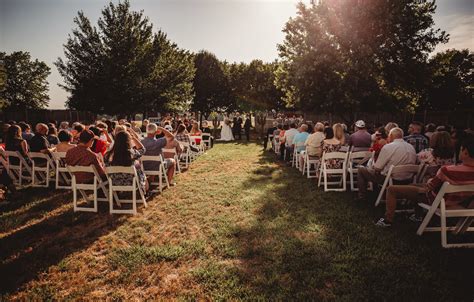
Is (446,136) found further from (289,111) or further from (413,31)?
(289,111)

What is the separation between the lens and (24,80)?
61.4 metres

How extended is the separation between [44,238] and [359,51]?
1719 cm

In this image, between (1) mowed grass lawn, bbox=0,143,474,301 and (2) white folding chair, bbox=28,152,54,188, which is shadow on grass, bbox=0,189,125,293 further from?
(2) white folding chair, bbox=28,152,54,188

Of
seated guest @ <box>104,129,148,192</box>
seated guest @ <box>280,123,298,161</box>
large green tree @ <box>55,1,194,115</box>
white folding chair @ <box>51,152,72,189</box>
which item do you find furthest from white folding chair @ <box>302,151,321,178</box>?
large green tree @ <box>55,1,194,115</box>

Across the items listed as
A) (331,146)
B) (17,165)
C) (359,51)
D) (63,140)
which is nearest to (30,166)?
(17,165)

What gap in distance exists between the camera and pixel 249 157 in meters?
13.7

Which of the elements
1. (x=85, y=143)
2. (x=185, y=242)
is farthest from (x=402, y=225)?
(x=85, y=143)

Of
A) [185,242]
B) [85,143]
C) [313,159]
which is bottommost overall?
[185,242]

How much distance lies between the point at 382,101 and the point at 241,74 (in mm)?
27674

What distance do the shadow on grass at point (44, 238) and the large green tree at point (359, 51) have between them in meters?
15.1

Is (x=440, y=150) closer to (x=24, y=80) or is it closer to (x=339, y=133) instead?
(x=339, y=133)

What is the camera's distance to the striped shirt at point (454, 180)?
399cm

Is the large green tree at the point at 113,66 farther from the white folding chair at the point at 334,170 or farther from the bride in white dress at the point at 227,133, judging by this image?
the white folding chair at the point at 334,170

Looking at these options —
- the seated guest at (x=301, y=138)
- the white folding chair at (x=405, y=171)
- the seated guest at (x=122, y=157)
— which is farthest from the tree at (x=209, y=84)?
the white folding chair at (x=405, y=171)
